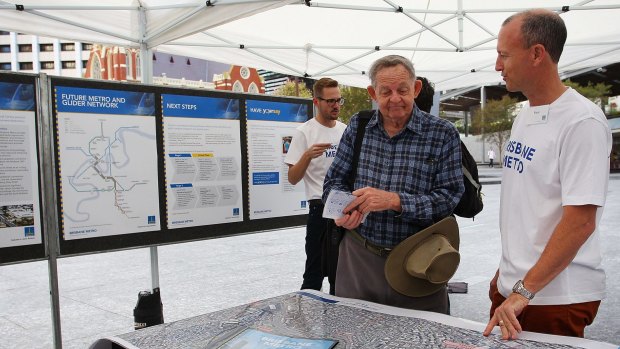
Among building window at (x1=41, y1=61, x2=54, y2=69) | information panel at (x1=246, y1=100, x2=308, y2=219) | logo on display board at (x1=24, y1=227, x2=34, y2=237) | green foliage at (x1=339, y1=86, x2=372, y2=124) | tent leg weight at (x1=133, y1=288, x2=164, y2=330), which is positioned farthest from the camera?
building window at (x1=41, y1=61, x2=54, y2=69)

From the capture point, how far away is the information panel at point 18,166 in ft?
9.57

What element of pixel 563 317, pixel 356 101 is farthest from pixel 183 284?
pixel 356 101

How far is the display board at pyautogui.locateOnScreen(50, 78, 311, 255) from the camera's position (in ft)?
10.5

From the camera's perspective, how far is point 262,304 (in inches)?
70.1

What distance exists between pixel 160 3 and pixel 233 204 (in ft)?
5.62

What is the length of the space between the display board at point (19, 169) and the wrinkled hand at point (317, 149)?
1.63 metres

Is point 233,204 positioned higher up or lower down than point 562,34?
lower down

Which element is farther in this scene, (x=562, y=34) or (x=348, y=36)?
(x=348, y=36)

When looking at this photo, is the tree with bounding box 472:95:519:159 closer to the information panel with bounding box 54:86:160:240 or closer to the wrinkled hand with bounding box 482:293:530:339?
the information panel with bounding box 54:86:160:240

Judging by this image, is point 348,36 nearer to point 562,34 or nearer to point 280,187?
point 280,187

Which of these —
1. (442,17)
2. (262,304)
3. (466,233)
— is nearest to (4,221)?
(262,304)

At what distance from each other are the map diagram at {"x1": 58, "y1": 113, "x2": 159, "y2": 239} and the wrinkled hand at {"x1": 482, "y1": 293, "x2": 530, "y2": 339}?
262 cm

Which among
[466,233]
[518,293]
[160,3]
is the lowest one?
[466,233]

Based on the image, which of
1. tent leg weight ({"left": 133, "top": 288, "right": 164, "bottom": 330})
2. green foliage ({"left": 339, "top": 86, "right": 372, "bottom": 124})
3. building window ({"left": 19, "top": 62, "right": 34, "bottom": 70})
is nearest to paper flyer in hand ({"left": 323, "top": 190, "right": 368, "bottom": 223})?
tent leg weight ({"left": 133, "top": 288, "right": 164, "bottom": 330})
